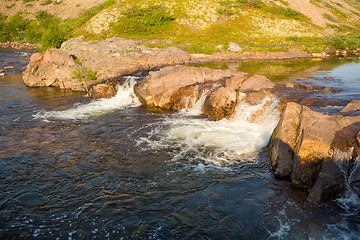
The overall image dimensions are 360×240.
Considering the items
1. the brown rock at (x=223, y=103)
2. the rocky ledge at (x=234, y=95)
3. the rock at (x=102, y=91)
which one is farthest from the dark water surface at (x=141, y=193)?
the rock at (x=102, y=91)

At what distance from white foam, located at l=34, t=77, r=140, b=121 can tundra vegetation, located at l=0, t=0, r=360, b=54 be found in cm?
2277

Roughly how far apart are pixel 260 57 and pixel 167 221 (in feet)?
131

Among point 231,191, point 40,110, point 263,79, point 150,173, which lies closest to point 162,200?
point 150,173

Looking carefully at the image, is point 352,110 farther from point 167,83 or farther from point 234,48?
point 234,48

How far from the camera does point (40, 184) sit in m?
10.7

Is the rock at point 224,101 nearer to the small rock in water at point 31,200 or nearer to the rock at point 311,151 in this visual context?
the rock at point 311,151

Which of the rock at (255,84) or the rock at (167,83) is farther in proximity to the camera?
the rock at (167,83)

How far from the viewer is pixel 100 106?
21.9 m

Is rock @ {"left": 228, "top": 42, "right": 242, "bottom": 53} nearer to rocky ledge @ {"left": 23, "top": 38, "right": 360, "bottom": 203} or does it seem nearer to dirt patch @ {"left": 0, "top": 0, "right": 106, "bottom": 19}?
rocky ledge @ {"left": 23, "top": 38, "right": 360, "bottom": 203}

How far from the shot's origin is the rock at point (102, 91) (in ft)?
80.4

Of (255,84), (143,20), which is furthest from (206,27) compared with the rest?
(255,84)

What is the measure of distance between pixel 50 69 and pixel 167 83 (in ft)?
49.3

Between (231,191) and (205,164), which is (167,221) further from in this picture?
(205,164)

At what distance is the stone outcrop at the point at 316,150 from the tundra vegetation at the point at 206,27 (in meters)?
35.0
